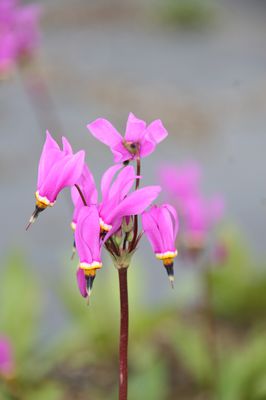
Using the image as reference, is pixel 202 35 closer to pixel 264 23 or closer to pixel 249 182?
pixel 264 23

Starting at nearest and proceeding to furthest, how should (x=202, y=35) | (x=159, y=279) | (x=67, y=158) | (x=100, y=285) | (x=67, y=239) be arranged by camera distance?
(x=67, y=158) < (x=100, y=285) < (x=159, y=279) < (x=67, y=239) < (x=202, y=35)

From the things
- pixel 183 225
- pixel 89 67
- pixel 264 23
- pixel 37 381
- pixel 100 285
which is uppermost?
pixel 264 23

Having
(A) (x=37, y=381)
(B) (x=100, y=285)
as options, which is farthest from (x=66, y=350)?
(B) (x=100, y=285)

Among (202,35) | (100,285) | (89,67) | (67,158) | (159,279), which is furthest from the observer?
(202,35)

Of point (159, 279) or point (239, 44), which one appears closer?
point (159, 279)

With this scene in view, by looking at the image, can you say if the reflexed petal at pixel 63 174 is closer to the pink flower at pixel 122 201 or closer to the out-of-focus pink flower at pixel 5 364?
the pink flower at pixel 122 201

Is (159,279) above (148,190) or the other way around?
the other way around
